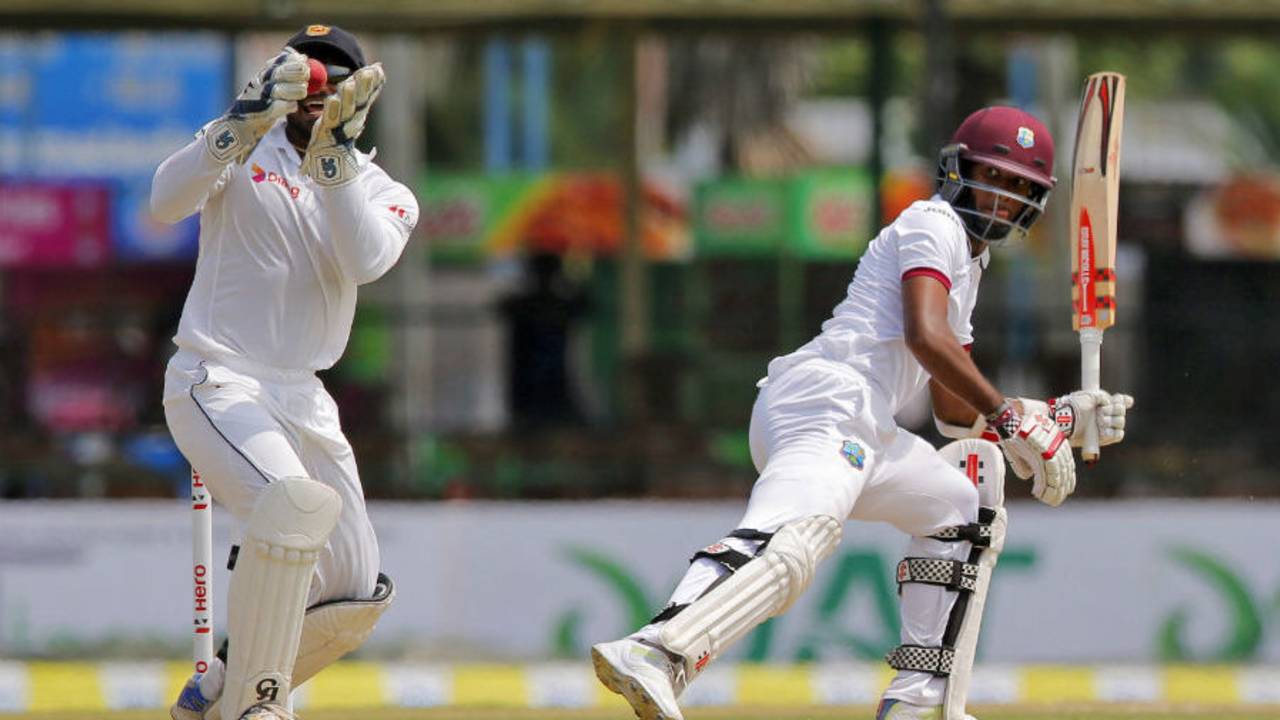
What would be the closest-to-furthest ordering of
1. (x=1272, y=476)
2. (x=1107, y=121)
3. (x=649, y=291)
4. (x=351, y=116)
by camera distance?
1. (x=351, y=116)
2. (x=1107, y=121)
3. (x=1272, y=476)
4. (x=649, y=291)

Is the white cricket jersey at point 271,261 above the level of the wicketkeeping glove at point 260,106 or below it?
below

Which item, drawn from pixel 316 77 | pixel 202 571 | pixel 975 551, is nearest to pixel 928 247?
pixel 975 551

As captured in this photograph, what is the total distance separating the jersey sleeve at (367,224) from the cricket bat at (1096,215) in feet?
5.68

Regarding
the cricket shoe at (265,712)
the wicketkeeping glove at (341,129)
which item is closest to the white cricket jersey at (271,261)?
the wicketkeeping glove at (341,129)

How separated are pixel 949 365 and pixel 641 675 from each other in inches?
43.2

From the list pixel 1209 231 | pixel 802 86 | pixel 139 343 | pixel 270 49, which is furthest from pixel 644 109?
pixel 139 343

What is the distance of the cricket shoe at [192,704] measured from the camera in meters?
5.77

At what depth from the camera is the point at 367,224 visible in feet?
17.8

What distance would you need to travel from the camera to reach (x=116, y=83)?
55.7 ft

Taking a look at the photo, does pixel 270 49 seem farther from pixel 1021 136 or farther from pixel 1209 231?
pixel 1021 136

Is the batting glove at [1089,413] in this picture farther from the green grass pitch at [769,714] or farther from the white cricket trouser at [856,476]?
the green grass pitch at [769,714]

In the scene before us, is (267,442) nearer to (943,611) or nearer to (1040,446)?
(943,611)

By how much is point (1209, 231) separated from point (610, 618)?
1041 centimetres

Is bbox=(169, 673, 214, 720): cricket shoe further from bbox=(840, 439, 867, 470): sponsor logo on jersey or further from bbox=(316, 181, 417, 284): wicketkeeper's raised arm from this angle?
bbox=(840, 439, 867, 470): sponsor logo on jersey
